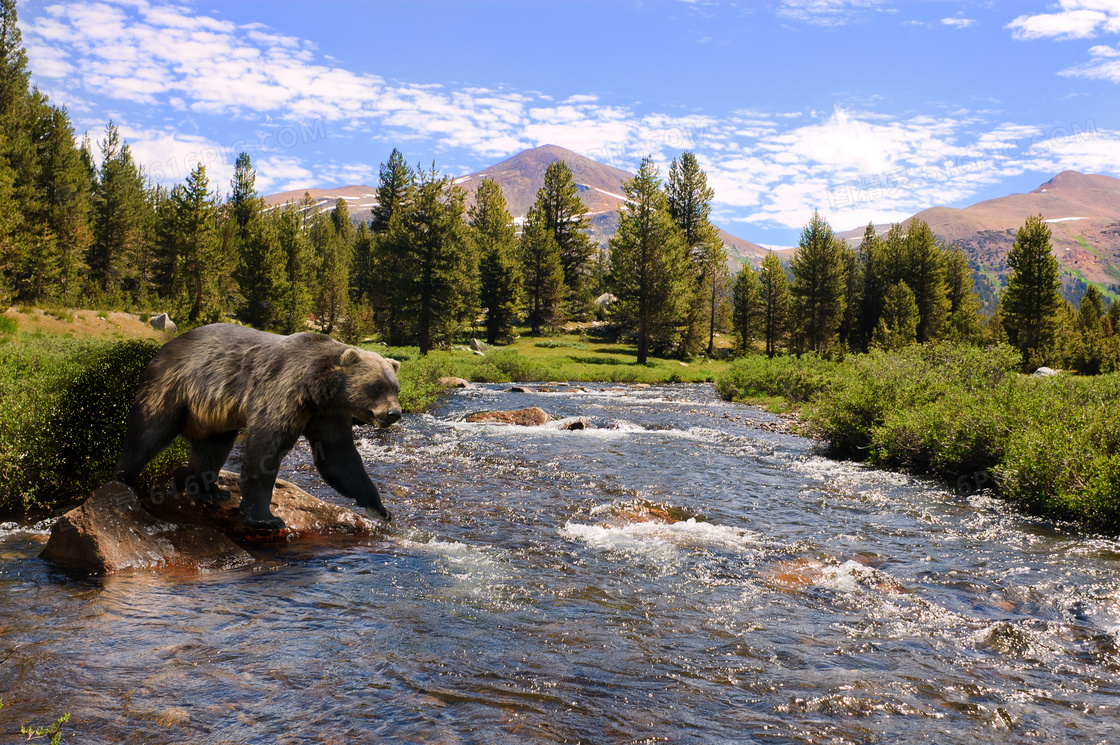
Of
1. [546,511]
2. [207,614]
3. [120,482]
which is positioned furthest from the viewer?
[546,511]

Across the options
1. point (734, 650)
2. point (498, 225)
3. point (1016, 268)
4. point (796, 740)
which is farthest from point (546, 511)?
point (498, 225)

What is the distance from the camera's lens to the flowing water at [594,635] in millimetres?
4207

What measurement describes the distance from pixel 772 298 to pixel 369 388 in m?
71.7

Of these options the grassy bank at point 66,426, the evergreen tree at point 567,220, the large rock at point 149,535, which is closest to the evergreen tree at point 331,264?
the evergreen tree at point 567,220

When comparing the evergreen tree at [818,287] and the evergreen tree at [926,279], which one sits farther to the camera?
the evergreen tree at [926,279]

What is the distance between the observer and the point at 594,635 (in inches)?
228

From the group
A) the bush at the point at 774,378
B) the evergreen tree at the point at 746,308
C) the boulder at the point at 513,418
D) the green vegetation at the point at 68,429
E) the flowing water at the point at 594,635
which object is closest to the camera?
the flowing water at the point at 594,635

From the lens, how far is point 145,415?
6.83 meters

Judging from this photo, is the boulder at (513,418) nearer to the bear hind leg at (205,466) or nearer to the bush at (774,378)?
the bear hind leg at (205,466)

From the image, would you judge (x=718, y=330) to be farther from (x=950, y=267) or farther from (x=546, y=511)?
(x=546, y=511)

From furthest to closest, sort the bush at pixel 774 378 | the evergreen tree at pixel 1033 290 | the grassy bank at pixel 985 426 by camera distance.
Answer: the evergreen tree at pixel 1033 290
the bush at pixel 774 378
the grassy bank at pixel 985 426

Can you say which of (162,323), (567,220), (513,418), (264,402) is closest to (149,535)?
(264,402)

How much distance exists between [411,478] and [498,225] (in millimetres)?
78609

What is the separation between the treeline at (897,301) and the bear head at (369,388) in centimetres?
5844
